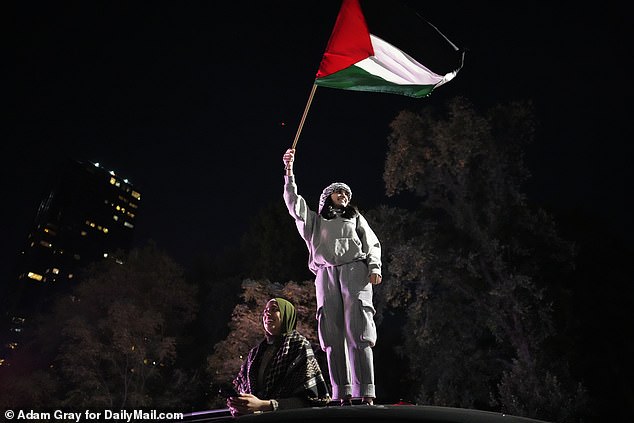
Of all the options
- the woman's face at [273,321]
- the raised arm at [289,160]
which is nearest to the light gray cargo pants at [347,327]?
the raised arm at [289,160]

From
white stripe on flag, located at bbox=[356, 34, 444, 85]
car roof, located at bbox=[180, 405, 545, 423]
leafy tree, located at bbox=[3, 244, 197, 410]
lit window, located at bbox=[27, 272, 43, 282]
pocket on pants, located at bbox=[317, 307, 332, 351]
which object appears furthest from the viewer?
lit window, located at bbox=[27, 272, 43, 282]

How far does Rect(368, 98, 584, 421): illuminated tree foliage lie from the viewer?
41.1 feet

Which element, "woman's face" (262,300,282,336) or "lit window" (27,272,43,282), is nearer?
"woman's face" (262,300,282,336)

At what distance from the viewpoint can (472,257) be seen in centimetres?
1272

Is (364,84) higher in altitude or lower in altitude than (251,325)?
higher

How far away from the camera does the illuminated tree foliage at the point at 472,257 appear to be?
1252 centimetres

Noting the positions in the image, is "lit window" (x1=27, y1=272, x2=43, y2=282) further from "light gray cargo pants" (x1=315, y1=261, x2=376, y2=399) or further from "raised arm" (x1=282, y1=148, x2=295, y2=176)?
"light gray cargo pants" (x1=315, y1=261, x2=376, y2=399)

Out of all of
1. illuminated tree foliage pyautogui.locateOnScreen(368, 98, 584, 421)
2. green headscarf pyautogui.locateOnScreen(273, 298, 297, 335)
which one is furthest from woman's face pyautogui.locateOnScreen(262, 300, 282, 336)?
illuminated tree foliage pyautogui.locateOnScreen(368, 98, 584, 421)

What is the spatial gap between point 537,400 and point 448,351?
104 inches

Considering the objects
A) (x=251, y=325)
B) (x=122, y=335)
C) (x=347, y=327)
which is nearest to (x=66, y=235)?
(x=122, y=335)

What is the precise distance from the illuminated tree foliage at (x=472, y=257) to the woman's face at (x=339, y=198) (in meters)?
7.96

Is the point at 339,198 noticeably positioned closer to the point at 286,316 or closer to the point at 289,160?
the point at 289,160

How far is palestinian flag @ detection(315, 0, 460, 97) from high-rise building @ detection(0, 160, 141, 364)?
42.8 m

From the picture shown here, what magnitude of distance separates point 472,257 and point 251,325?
6383mm
